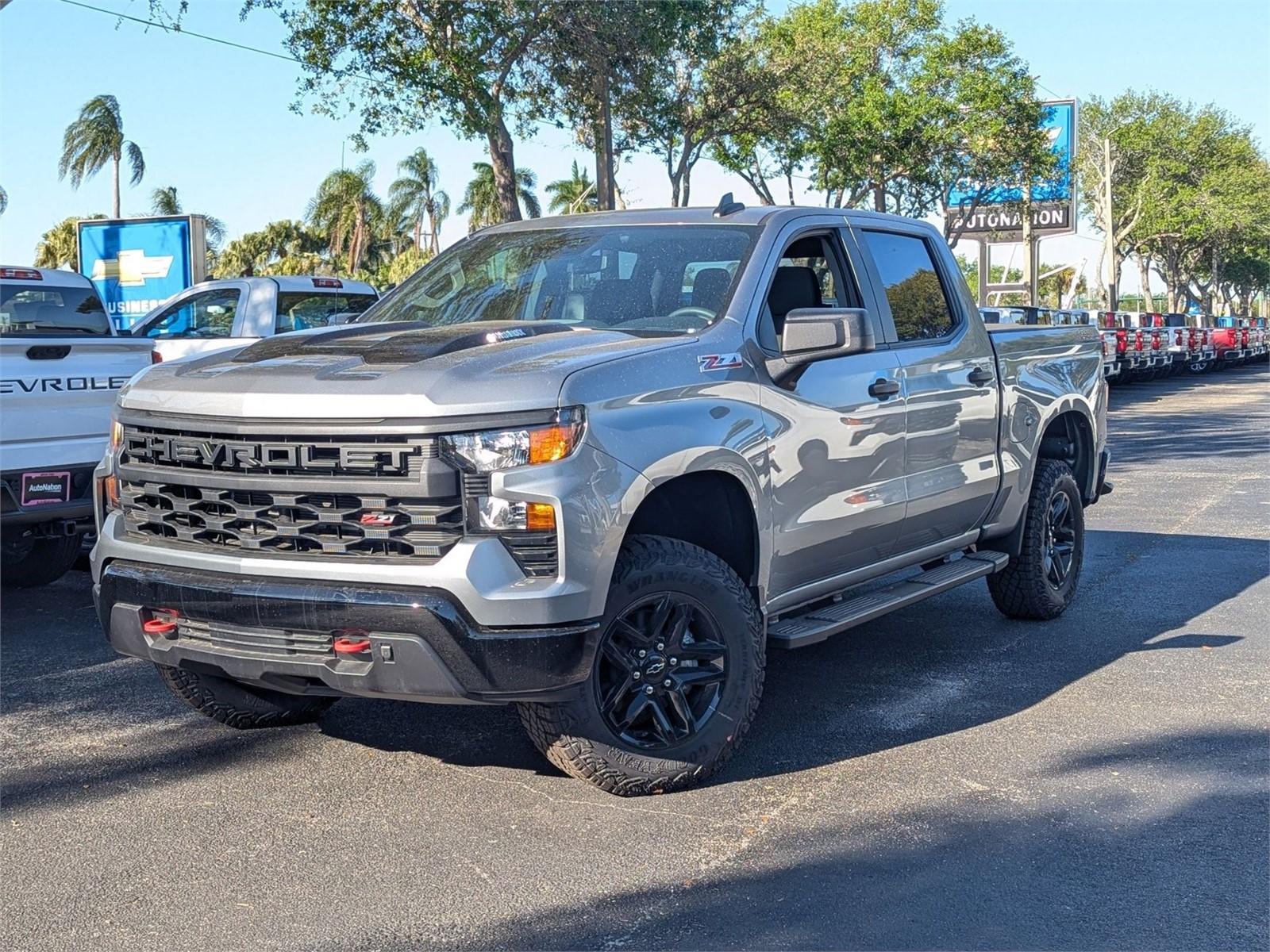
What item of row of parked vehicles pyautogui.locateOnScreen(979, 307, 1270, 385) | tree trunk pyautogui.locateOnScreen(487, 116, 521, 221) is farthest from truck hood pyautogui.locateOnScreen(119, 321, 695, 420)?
row of parked vehicles pyautogui.locateOnScreen(979, 307, 1270, 385)

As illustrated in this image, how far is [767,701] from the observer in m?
5.75

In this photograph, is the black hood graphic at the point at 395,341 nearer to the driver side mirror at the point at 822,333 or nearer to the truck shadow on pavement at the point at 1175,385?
the driver side mirror at the point at 822,333

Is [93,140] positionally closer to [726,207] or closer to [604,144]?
[604,144]

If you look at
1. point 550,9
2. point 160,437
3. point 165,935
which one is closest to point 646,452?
point 160,437

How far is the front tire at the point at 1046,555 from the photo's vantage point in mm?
7039

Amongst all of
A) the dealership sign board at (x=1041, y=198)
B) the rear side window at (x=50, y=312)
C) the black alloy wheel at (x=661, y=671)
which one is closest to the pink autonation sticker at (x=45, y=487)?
the rear side window at (x=50, y=312)

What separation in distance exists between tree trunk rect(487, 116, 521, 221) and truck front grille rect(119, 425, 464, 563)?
14.8 meters

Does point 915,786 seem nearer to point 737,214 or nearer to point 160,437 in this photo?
point 737,214

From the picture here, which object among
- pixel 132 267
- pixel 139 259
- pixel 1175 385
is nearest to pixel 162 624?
pixel 139 259

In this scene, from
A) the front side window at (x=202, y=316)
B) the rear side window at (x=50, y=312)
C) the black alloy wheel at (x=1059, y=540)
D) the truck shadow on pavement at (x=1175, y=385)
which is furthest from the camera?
the truck shadow on pavement at (x=1175, y=385)

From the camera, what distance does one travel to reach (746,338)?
497 cm

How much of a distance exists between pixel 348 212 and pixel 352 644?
60877mm

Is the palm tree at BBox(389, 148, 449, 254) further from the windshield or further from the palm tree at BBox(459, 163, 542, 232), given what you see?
the windshield

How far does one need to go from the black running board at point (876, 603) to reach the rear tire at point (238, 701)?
1.68 m
